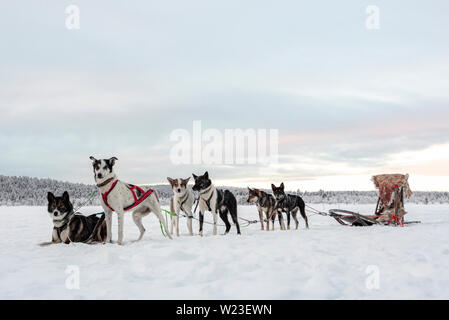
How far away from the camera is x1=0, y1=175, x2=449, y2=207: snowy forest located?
3453cm

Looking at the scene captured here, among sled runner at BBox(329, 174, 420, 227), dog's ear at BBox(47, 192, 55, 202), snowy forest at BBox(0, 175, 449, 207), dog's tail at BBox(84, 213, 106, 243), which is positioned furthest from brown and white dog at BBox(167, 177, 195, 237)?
snowy forest at BBox(0, 175, 449, 207)

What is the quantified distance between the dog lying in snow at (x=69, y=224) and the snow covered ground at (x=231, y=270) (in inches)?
10.8

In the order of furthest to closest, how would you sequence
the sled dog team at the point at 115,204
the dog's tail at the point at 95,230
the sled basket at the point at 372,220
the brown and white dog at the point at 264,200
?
the sled basket at the point at 372,220 < the brown and white dog at the point at 264,200 < the dog's tail at the point at 95,230 < the sled dog team at the point at 115,204

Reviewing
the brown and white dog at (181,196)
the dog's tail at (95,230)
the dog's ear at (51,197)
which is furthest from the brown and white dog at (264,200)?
the dog's ear at (51,197)

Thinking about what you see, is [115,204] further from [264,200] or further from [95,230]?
[264,200]

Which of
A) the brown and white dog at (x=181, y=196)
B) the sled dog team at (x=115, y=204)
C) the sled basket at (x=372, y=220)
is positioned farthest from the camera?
the sled basket at (x=372, y=220)

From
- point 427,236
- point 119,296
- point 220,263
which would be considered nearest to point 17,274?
point 119,296

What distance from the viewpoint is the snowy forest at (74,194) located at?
34.5 meters

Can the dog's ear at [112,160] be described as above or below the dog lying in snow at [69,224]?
above

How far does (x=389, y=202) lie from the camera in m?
12.0

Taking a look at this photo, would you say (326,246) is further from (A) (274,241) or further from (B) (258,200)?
(B) (258,200)

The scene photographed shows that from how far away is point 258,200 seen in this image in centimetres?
1077

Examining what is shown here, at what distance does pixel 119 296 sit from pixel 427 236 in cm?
756

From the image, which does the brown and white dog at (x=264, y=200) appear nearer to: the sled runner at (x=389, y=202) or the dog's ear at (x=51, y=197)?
the sled runner at (x=389, y=202)
